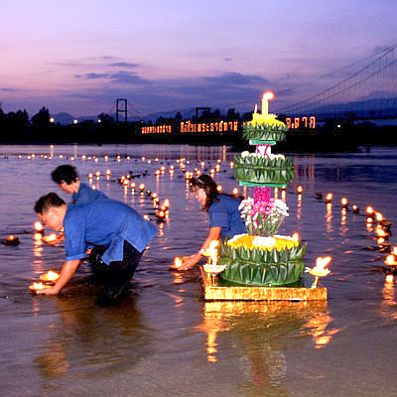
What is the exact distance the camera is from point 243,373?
19.6 feet

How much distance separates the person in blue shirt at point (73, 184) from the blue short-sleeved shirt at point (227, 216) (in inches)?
61.5

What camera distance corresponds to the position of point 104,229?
8.10m

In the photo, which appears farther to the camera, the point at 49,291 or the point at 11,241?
the point at 11,241

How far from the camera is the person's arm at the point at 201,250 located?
9410 mm

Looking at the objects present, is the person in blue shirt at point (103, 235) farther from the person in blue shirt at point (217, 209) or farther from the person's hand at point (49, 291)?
the person in blue shirt at point (217, 209)

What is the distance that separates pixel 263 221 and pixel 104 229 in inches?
73.5

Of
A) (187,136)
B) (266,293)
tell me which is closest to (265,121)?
(266,293)

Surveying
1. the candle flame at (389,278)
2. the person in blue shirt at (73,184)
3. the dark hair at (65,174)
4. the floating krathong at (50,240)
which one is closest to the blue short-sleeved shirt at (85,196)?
the person in blue shirt at (73,184)

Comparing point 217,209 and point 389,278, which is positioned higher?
point 217,209

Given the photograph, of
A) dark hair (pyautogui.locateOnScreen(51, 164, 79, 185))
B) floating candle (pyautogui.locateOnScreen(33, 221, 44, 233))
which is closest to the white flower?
dark hair (pyautogui.locateOnScreen(51, 164, 79, 185))

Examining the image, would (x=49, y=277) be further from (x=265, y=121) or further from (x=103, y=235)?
(x=265, y=121)

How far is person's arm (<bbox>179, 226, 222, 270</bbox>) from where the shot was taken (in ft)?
30.9

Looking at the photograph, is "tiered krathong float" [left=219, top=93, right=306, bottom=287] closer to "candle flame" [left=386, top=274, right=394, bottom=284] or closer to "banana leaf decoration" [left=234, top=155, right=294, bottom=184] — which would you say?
"banana leaf decoration" [left=234, top=155, right=294, bottom=184]

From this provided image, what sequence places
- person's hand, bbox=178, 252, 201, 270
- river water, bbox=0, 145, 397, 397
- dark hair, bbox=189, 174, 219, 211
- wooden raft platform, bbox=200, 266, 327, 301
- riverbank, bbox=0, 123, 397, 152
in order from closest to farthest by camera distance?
river water, bbox=0, 145, 397, 397, wooden raft platform, bbox=200, 266, 327, 301, dark hair, bbox=189, 174, 219, 211, person's hand, bbox=178, 252, 201, 270, riverbank, bbox=0, 123, 397, 152
